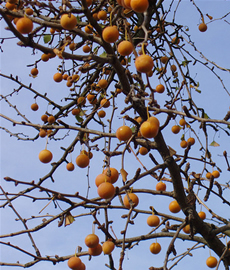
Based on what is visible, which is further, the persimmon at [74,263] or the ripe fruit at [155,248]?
the ripe fruit at [155,248]

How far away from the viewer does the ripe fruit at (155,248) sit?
2568mm

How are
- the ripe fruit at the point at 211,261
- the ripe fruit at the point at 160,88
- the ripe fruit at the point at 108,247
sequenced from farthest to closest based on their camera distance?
the ripe fruit at the point at 160,88, the ripe fruit at the point at 211,261, the ripe fruit at the point at 108,247

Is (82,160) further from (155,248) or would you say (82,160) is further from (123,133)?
(155,248)

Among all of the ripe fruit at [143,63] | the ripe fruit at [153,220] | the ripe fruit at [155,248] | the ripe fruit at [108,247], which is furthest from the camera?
the ripe fruit at [155,248]

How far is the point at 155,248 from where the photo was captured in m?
2.57

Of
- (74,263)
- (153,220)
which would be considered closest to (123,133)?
(153,220)

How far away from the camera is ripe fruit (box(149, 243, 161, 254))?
8.43 feet

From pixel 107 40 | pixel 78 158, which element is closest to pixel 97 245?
pixel 78 158

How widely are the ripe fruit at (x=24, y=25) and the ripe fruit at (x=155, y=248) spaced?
6.37 feet

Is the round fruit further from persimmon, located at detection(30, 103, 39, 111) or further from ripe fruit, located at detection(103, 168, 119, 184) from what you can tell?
persimmon, located at detection(30, 103, 39, 111)

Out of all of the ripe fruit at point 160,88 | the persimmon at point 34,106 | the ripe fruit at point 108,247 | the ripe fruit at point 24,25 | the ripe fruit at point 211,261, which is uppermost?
the persimmon at point 34,106

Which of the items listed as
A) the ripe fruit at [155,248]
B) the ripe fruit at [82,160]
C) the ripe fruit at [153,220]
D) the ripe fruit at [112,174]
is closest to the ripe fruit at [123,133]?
the ripe fruit at [112,174]

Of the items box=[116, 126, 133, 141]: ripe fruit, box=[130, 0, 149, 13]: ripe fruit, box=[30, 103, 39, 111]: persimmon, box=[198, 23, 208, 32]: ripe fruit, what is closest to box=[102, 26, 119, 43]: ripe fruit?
box=[130, 0, 149, 13]: ripe fruit

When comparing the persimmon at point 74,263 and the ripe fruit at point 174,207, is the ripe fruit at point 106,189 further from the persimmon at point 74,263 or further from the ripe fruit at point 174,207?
the ripe fruit at point 174,207
